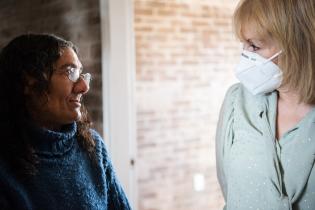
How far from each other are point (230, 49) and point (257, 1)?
2580mm

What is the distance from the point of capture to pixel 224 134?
50.6 inches

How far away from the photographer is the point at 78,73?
3.62 feet

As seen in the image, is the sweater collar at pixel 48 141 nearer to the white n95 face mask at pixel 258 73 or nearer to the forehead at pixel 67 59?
the forehead at pixel 67 59

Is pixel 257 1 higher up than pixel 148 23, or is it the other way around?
pixel 148 23

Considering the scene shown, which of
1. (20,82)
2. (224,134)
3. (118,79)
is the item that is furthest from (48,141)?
(118,79)

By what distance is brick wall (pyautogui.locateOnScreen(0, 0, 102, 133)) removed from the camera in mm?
2195

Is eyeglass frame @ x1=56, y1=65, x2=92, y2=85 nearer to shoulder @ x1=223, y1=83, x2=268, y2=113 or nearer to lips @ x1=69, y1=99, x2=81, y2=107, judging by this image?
lips @ x1=69, y1=99, x2=81, y2=107

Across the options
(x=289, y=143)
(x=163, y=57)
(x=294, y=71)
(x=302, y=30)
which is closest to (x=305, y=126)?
(x=289, y=143)

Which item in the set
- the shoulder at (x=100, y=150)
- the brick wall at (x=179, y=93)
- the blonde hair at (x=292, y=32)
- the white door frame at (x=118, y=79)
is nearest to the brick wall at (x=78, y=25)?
the white door frame at (x=118, y=79)

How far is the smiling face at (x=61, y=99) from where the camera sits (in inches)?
41.7

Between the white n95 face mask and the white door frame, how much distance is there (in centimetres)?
100

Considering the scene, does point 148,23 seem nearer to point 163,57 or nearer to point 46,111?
point 163,57

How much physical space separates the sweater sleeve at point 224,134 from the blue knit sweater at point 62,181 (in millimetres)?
367

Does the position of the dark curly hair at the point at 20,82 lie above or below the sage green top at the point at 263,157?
above
